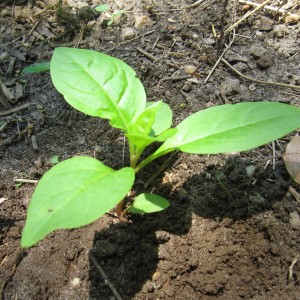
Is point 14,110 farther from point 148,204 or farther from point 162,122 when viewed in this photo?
point 148,204

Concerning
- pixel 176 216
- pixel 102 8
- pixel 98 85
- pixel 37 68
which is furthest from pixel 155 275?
pixel 102 8

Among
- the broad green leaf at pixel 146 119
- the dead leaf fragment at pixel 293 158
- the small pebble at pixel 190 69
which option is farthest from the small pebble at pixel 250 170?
the small pebble at pixel 190 69

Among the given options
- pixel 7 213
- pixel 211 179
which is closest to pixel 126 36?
pixel 211 179

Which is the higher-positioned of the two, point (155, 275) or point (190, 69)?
point (190, 69)

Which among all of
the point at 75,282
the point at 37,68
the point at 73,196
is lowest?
the point at 75,282

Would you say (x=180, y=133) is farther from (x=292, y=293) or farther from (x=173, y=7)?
(x=173, y=7)
